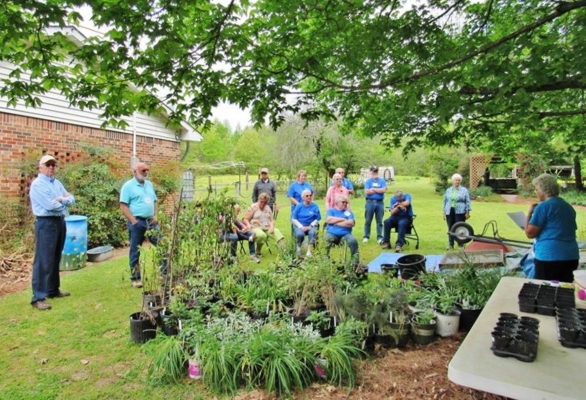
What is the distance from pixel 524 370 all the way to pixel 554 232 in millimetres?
3015

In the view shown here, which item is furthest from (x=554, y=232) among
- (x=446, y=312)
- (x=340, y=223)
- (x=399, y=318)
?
(x=340, y=223)

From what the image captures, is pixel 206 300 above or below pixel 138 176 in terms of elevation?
below

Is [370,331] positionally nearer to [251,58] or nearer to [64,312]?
[251,58]

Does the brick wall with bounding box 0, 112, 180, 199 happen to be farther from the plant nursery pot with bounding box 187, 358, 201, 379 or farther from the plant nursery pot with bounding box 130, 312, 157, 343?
the plant nursery pot with bounding box 187, 358, 201, 379

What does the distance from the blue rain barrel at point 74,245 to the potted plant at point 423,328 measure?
5.36 metres

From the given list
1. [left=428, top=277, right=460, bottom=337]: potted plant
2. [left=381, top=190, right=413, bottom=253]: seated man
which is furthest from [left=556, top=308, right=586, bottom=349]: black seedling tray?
[left=381, top=190, right=413, bottom=253]: seated man

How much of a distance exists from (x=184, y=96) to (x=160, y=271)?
5.96 feet

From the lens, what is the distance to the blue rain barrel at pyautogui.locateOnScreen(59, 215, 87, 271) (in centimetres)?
606

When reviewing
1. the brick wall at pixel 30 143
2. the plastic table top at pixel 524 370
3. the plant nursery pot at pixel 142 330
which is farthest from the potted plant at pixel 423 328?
the brick wall at pixel 30 143

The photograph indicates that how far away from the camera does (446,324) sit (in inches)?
133

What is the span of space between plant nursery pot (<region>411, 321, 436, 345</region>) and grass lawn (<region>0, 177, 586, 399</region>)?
180cm

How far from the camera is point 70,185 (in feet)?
24.1

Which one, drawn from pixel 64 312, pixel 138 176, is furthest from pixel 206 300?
pixel 138 176

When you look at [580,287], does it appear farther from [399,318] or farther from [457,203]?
[457,203]
